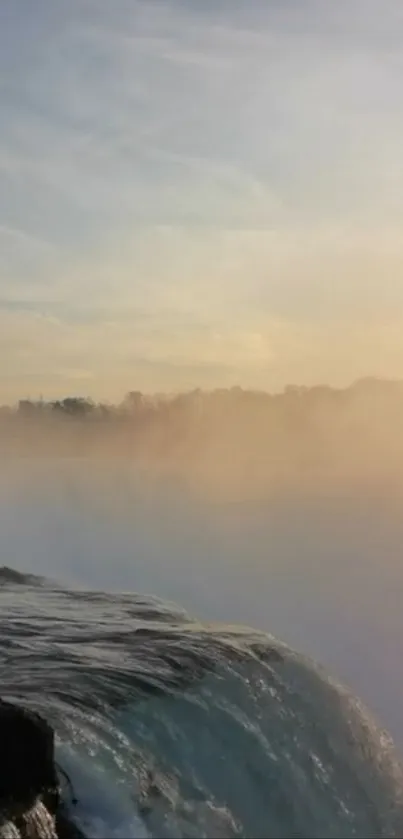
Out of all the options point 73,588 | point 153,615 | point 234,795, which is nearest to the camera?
point 234,795

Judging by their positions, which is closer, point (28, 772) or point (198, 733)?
point (28, 772)

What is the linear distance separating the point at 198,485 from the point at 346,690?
Result: 66217mm

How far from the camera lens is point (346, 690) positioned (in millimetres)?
15383

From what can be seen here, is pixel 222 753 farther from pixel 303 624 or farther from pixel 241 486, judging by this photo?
pixel 241 486

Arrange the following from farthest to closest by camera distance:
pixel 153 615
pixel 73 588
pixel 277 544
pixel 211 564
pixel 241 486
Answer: pixel 241 486 < pixel 277 544 < pixel 211 564 < pixel 73 588 < pixel 153 615

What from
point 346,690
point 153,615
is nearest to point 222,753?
point 346,690

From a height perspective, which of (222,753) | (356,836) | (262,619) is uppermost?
(222,753)

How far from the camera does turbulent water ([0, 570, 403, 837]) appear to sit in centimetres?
1016

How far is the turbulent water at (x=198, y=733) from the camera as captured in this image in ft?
33.3

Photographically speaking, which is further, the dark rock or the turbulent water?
the turbulent water

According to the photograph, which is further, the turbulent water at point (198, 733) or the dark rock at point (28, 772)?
the turbulent water at point (198, 733)

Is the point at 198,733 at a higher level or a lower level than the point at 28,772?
lower

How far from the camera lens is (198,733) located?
38.7 feet

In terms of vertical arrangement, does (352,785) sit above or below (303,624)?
above
